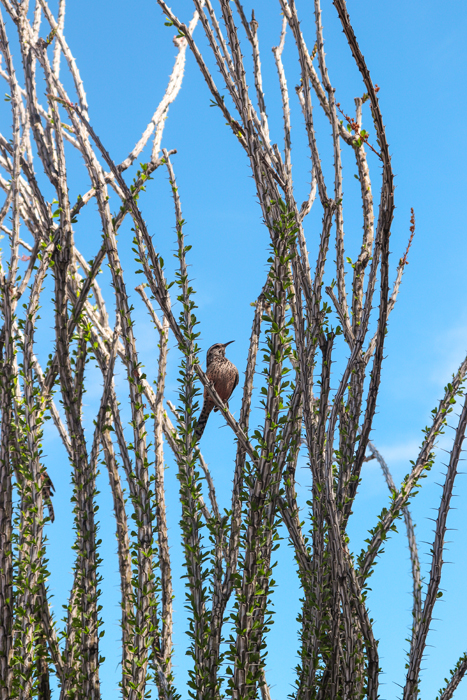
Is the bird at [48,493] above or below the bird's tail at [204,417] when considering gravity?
below

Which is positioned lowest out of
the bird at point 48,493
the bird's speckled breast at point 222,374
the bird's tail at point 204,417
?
the bird at point 48,493

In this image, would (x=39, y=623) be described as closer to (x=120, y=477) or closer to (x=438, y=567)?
(x=120, y=477)

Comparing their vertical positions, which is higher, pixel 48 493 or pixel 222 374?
pixel 222 374

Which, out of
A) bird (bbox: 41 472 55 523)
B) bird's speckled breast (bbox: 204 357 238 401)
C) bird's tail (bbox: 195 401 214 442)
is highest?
bird's speckled breast (bbox: 204 357 238 401)

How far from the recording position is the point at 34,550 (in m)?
4.79

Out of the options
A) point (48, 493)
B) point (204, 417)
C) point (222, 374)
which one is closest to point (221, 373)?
point (222, 374)

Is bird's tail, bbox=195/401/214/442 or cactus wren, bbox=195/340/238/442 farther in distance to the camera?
cactus wren, bbox=195/340/238/442

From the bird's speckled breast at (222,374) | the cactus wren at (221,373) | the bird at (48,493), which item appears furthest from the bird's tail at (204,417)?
the bird at (48,493)

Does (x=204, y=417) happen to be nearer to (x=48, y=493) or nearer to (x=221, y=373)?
(x=221, y=373)

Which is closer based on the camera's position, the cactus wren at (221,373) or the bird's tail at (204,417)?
the bird's tail at (204,417)

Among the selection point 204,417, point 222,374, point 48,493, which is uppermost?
point 222,374

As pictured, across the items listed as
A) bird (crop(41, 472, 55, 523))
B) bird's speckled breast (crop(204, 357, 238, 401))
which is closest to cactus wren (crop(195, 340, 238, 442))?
bird's speckled breast (crop(204, 357, 238, 401))

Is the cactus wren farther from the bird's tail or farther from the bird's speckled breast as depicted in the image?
the bird's tail

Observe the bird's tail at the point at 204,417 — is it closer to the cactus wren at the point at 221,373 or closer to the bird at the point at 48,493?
the cactus wren at the point at 221,373
